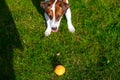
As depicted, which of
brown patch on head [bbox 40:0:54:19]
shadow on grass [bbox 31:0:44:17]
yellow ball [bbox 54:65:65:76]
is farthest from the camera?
shadow on grass [bbox 31:0:44:17]

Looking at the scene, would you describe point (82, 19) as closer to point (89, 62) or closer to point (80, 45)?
point (80, 45)

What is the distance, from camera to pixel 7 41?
19.4 ft


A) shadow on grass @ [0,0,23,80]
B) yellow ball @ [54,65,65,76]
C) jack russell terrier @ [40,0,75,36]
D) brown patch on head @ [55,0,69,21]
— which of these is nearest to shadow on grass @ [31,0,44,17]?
shadow on grass @ [0,0,23,80]

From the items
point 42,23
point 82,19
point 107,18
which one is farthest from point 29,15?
point 107,18

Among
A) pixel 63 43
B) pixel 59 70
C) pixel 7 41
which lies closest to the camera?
pixel 59 70

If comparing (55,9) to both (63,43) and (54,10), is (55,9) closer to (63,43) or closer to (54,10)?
(54,10)

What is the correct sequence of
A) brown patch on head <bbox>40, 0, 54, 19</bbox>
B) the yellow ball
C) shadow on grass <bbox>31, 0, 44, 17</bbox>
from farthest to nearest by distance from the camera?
shadow on grass <bbox>31, 0, 44, 17</bbox> → brown patch on head <bbox>40, 0, 54, 19</bbox> → the yellow ball

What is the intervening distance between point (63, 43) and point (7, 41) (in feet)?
3.13

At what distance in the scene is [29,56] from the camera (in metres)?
5.62

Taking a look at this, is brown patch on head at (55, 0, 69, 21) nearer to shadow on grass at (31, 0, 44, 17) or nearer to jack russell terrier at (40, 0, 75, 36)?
jack russell terrier at (40, 0, 75, 36)

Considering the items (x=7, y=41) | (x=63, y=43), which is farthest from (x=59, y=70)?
(x=7, y=41)

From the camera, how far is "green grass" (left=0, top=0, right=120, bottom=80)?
5371mm

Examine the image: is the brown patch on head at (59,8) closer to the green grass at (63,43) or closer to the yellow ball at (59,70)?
the green grass at (63,43)

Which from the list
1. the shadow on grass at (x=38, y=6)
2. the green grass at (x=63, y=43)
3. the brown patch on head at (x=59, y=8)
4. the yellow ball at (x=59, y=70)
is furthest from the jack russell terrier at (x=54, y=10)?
the shadow on grass at (x=38, y=6)
